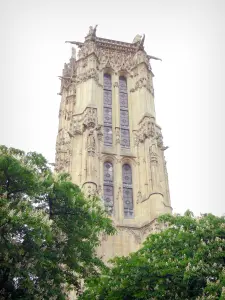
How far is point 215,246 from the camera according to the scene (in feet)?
41.5

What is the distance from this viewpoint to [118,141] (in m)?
30.9

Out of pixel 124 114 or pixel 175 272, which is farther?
pixel 124 114

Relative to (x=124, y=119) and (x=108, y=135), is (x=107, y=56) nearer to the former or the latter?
(x=124, y=119)

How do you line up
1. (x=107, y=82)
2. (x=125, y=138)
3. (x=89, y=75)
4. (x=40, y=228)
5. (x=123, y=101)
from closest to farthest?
1. (x=40, y=228)
2. (x=125, y=138)
3. (x=89, y=75)
4. (x=123, y=101)
5. (x=107, y=82)

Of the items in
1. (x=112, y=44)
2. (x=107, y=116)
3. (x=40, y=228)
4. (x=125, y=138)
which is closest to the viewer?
(x=40, y=228)

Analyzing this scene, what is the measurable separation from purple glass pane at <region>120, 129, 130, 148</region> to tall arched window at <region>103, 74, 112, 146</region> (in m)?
0.90

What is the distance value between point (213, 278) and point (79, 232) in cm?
386

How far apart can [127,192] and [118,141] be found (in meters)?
4.35

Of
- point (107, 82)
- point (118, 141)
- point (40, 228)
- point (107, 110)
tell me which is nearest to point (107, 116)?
point (107, 110)

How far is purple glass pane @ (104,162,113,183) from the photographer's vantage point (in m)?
28.5

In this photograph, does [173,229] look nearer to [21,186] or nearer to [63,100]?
[21,186]

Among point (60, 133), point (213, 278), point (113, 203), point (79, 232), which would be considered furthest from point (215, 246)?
point (60, 133)

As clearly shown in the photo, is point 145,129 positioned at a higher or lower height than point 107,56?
lower

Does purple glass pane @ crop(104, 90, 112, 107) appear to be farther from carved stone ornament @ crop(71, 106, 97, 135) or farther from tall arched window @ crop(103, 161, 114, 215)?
tall arched window @ crop(103, 161, 114, 215)
